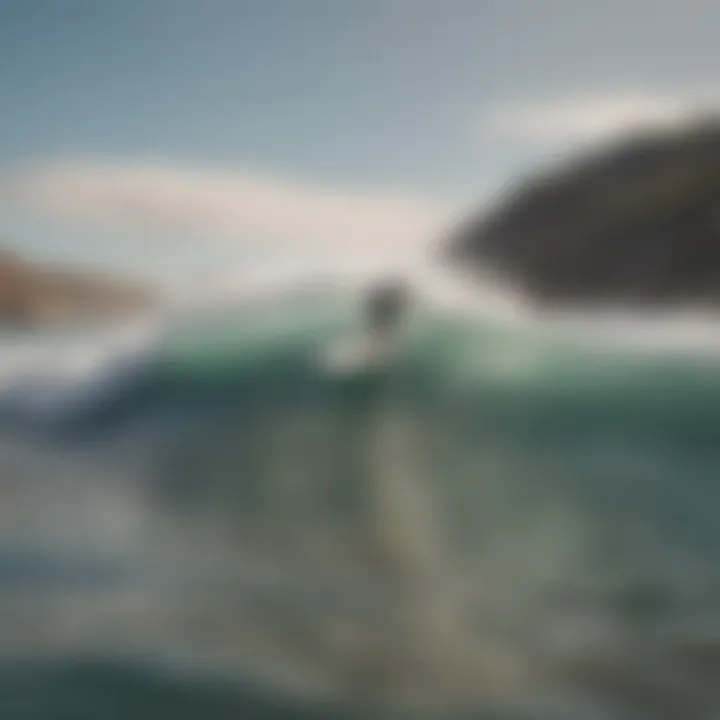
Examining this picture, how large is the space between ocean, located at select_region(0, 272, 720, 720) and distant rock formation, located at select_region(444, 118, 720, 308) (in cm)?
9

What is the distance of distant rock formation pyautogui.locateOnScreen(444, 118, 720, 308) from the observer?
195 centimetres

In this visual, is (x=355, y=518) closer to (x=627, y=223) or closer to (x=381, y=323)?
(x=381, y=323)

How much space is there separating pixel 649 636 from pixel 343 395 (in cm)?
91

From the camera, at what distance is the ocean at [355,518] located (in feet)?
5.02

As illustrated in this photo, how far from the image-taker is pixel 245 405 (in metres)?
2.19

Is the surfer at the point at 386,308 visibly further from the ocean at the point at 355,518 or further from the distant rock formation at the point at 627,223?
the distant rock formation at the point at 627,223

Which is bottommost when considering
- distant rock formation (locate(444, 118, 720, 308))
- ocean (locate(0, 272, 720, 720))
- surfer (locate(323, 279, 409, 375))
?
ocean (locate(0, 272, 720, 720))

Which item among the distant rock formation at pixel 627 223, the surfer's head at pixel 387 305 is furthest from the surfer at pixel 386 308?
the distant rock formation at pixel 627 223

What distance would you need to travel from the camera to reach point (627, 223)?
6.59ft

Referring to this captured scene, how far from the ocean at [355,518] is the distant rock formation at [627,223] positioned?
0.09 m

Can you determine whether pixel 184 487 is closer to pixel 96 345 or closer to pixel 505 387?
pixel 96 345

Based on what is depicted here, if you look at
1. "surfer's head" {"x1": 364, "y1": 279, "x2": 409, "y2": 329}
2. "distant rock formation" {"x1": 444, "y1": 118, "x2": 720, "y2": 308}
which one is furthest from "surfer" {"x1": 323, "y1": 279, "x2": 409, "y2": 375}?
"distant rock formation" {"x1": 444, "y1": 118, "x2": 720, "y2": 308}

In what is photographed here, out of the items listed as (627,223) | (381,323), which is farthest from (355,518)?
(627,223)

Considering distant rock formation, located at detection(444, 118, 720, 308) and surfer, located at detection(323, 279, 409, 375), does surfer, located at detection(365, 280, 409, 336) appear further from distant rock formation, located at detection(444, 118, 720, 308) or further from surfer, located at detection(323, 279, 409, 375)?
distant rock formation, located at detection(444, 118, 720, 308)
